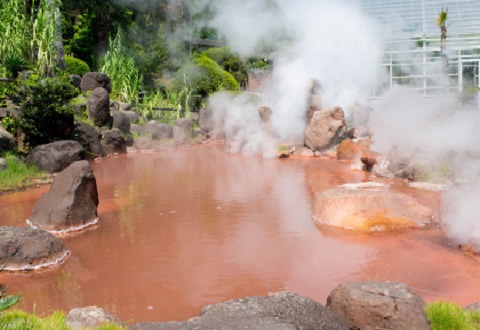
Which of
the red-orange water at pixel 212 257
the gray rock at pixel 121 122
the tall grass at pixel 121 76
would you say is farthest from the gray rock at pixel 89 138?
the tall grass at pixel 121 76

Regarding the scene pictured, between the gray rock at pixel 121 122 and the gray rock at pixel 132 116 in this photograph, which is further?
the gray rock at pixel 132 116

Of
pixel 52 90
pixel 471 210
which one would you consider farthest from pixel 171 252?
pixel 52 90

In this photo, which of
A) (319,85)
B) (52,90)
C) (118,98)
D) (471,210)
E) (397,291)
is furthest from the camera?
(118,98)

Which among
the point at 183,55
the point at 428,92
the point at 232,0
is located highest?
the point at 232,0

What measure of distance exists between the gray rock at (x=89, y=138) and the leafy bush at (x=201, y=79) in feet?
25.1

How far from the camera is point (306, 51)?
2117cm

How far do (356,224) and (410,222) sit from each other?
845 mm

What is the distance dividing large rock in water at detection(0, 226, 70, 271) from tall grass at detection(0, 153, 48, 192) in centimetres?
492

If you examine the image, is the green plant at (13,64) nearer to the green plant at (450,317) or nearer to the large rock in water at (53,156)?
the large rock in water at (53,156)

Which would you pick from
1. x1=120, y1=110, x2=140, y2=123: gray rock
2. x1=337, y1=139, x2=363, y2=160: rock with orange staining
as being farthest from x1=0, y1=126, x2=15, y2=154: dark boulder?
x1=337, y1=139, x2=363, y2=160: rock with orange staining

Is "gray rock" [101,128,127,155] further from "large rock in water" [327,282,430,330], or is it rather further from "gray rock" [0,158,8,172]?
"large rock in water" [327,282,430,330]

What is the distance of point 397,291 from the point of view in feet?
14.9

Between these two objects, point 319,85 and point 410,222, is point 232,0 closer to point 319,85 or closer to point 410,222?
point 319,85

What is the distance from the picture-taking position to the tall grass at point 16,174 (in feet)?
36.9
